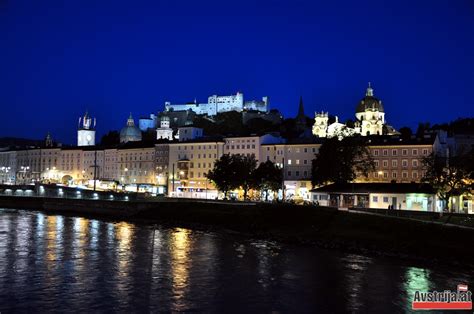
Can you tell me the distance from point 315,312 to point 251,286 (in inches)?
219

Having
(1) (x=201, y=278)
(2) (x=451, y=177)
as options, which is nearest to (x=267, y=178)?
(2) (x=451, y=177)

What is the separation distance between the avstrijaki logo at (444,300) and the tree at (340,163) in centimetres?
5136

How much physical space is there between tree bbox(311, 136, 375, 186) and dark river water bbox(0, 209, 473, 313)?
34.7 metres

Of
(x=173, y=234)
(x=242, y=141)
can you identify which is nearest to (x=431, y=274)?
(x=173, y=234)

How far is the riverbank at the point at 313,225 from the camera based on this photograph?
4112 cm

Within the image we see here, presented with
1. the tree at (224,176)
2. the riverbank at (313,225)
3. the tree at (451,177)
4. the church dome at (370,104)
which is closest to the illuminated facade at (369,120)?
the church dome at (370,104)

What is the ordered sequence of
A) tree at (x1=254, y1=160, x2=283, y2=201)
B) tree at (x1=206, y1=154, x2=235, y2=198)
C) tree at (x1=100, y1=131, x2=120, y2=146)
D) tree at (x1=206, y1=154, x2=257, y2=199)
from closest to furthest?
1. tree at (x1=254, y1=160, x2=283, y2=201)
2. tree at (x1=206, y1=154, x2=257, y2=199)
3. tree at (x1=206, y1=154, x2=235, y2=198)
4. tree at (x1=100, y1=131, x2=120, y2=146)

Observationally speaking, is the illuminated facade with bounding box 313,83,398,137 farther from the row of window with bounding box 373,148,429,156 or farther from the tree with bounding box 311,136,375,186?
the tree with bounding box 311,136,375,186

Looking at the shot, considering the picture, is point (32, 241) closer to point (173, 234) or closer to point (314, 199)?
point (173, 234)

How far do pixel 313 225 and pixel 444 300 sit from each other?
2753 cm

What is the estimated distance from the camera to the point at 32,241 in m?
47.6

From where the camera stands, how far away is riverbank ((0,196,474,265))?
41125mm

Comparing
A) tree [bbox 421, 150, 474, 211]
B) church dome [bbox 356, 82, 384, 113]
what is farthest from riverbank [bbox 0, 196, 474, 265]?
church dome [bbox 356, 82, 384, 113]

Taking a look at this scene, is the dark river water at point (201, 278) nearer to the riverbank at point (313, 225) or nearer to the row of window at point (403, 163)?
the riverbank at point (313, 225)
